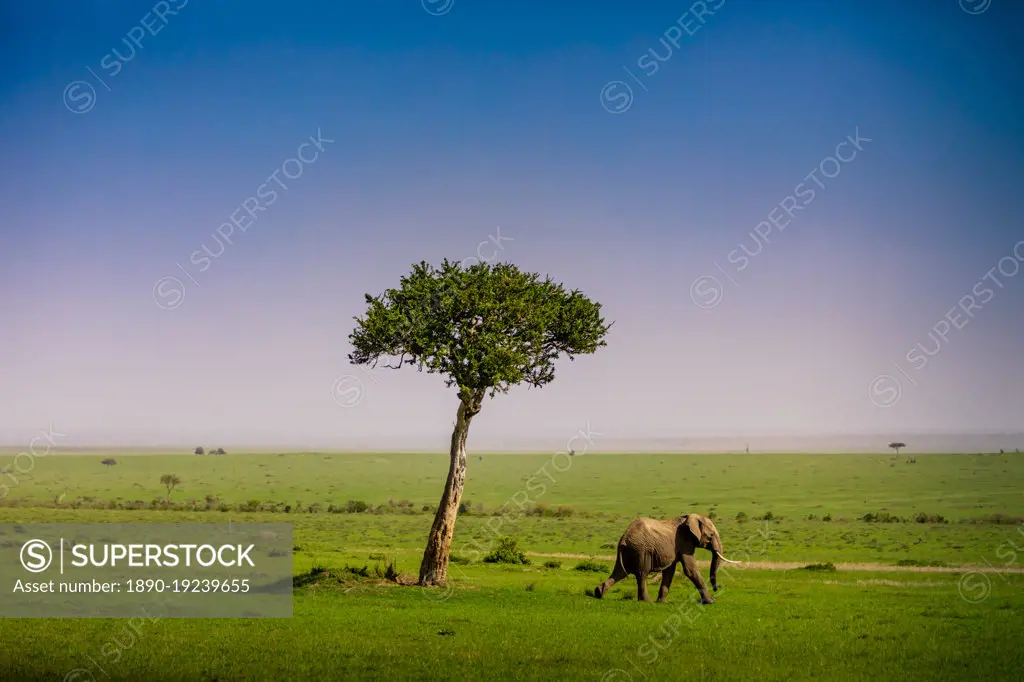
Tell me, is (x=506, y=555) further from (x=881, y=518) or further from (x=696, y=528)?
(x=881, y=518)

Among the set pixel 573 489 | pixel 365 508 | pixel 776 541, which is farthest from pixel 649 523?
pixel 573 489

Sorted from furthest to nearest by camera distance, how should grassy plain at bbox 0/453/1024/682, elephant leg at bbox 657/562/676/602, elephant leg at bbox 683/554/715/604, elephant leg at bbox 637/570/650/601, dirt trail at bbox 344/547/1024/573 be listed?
dirt trail at bbox 344/547/1024/573 < elephant leg at bbox 657/562/676/602 < elephant leg at bbox 637/570/650/601 < elephant leg at bbox 683/554/715/604 < grassy plain at bbox 0/453/1024/682

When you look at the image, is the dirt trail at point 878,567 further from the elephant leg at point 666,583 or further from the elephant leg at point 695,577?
the elephant leg at point 695,577

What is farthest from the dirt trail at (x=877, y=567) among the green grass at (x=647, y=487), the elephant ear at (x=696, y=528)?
the green grass at (x=647, y=487)

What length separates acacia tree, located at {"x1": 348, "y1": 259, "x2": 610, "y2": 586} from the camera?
33.7 metres

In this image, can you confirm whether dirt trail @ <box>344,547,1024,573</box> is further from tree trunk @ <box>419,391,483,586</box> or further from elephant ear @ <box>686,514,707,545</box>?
tree trunk @ <box>419,391,483,586</box>

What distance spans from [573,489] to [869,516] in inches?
2625

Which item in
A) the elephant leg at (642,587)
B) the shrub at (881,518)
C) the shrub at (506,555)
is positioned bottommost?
the shrub at (881,518)

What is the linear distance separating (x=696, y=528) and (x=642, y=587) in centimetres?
302

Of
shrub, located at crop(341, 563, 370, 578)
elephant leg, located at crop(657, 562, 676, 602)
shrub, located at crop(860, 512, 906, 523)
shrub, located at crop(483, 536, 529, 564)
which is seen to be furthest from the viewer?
shrub, located at crop(860, 512, 906, 523)

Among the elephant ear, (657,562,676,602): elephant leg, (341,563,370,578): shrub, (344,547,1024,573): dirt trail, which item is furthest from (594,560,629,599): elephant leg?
(344,547,1024,573): dirt trail

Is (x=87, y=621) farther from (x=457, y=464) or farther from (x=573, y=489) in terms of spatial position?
(x=573, y=489)

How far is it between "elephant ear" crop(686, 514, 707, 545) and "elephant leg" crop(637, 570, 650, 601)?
243 cm

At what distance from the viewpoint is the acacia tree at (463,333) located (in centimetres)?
3366
